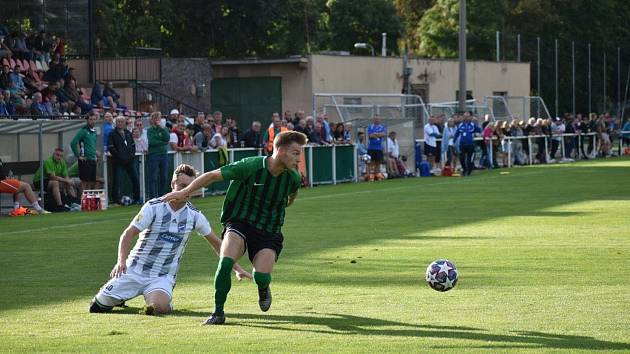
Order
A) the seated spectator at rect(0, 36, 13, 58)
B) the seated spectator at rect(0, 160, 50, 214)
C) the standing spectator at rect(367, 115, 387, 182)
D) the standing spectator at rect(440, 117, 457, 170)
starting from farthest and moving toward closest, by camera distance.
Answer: the standing spectator at rect(440, 117, 457, 170)
the standing spectator at rect(367, 115, 387, 182)
the seated spectator at rect(0, 36, 13, 58)
the seated spectator at rect(0, 160, 50, 214)

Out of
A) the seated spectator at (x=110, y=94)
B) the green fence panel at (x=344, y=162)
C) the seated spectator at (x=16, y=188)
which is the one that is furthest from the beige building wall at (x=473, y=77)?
the seated spectator at (x=16, y=188)

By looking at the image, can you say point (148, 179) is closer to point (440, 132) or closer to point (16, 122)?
point (16, 122)

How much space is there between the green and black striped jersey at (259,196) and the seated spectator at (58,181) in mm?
15967

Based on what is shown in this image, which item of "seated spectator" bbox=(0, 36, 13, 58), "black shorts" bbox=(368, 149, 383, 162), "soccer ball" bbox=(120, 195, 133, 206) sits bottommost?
"soccer ball" bbox=(120, 195, 133, 206)

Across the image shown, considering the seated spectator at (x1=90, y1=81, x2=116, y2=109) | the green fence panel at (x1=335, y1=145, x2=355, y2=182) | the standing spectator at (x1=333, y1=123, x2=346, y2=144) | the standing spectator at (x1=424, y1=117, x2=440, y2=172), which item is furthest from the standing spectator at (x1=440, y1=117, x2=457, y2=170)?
the seated spectator at (x1=90, y1=81, x2=116, y2=109)

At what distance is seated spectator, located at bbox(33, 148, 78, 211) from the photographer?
26.3 meters

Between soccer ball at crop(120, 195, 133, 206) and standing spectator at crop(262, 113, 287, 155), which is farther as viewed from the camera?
standing spectator at crop(262, 113, 287, 155)

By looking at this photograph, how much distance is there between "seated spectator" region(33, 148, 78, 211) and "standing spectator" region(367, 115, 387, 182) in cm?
1234

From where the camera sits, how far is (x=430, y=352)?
905cm

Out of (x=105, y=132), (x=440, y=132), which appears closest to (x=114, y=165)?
(x=105, y=132)

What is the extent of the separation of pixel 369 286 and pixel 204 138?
61.9ft

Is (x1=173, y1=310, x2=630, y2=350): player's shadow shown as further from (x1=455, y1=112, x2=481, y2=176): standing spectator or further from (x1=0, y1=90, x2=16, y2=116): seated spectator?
(x1=455, y1=112, x2=481, y2=176): standing spectator

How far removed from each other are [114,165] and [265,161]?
17.8m

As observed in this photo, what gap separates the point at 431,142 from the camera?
40.6m
